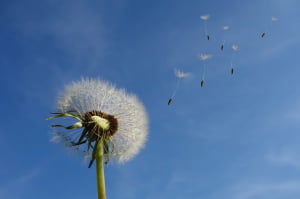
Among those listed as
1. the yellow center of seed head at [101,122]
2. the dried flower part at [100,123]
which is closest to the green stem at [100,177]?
the dried flower part at [100,123]

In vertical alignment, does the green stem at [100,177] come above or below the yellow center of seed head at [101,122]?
below

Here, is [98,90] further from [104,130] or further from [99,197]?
[99,197]

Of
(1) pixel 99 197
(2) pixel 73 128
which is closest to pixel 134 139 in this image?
(2) pixel 73 128

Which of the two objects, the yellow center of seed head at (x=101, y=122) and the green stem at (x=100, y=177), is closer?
the green stem at (x=100, y=177)

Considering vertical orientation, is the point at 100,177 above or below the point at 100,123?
below

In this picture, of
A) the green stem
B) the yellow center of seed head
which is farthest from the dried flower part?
the green stem

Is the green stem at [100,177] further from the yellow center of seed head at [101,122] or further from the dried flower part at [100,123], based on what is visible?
the yellow center of seed head at [101,122]

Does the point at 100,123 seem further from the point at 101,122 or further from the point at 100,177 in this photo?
the point at 100,177

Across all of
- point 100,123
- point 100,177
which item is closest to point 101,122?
point 100,123

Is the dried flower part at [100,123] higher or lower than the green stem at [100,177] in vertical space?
higher
